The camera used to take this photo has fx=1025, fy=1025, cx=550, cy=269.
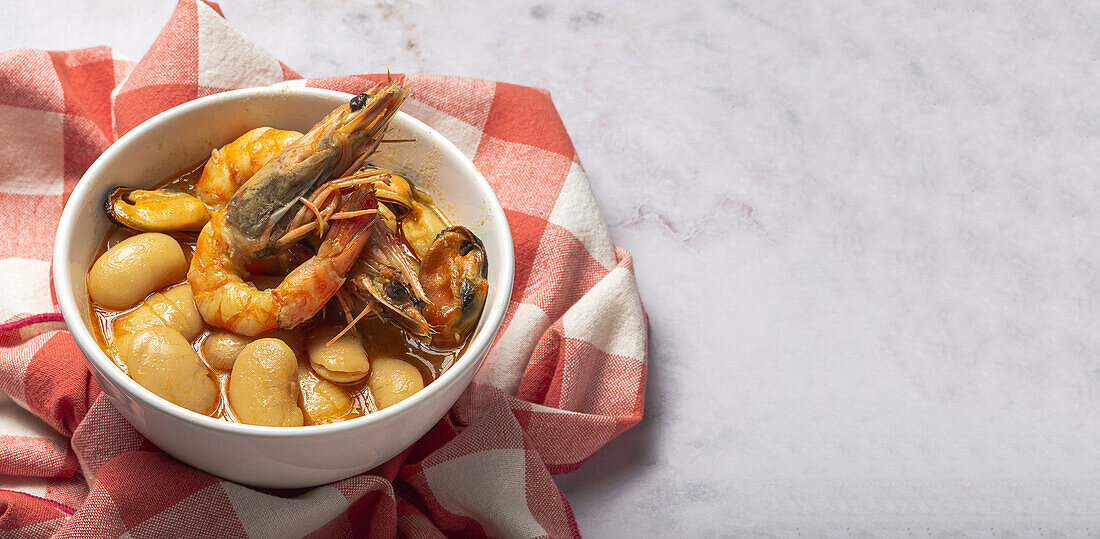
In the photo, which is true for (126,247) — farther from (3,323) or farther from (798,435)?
(798,435)

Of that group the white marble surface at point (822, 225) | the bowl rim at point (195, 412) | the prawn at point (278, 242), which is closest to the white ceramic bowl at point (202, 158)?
the bowl rim at point (195, 412)

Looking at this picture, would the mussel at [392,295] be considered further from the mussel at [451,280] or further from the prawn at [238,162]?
the prawn at [238,162]

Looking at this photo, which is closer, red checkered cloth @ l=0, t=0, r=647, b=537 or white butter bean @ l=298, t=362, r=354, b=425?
white butter bean @ l=298, t=362, r=354, b=425

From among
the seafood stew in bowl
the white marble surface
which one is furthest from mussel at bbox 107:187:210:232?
the white marble surface

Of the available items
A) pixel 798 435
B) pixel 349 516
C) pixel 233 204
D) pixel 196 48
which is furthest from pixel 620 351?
pixel 196 48

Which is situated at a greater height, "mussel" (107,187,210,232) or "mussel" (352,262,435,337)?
"mussel" (107,187,210,232)

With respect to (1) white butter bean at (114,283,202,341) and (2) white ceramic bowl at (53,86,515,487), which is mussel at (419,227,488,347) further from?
(1) white butter bean at (114,283,202,341)
